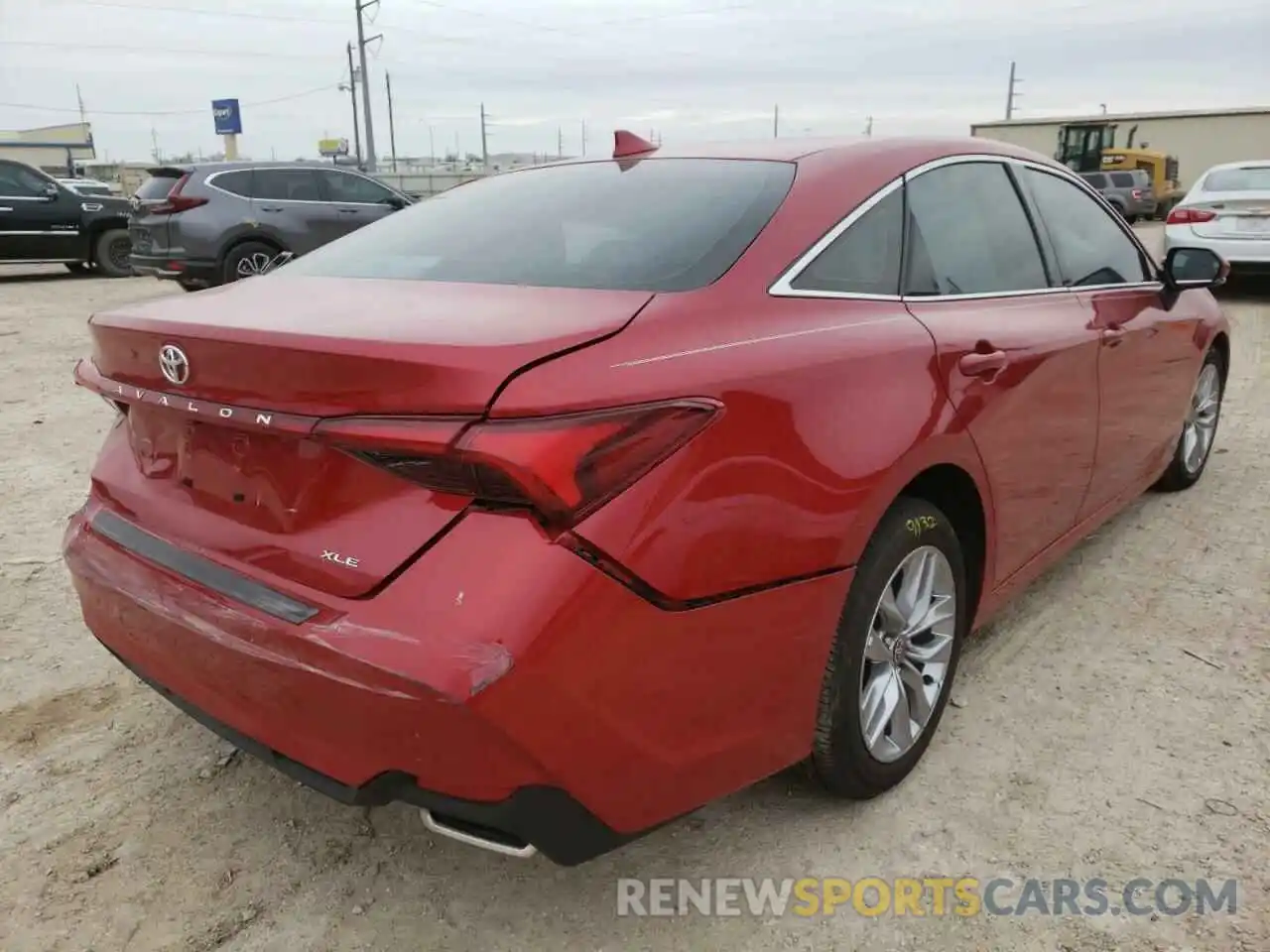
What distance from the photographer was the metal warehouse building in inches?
1321

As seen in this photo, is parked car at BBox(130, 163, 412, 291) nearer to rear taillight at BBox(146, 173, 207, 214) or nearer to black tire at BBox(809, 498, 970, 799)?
rear taillight at BBox(146, 173, 207, 214)

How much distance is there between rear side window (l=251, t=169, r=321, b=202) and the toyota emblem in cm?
1034

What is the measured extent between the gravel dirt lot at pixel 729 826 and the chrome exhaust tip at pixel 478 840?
0.39 m

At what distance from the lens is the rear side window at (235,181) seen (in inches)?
431

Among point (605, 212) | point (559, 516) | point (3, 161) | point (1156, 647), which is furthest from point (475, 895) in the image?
point (3, 161)

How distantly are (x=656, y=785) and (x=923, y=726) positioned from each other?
1001 millimetres

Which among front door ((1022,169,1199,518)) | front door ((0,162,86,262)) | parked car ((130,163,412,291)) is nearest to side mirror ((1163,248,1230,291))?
front door ((1022,169,1199,518))

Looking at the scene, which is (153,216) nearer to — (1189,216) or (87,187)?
(1189,216)

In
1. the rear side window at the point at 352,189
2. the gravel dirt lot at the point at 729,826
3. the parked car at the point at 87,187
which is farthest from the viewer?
the parked car at the point at 87,187

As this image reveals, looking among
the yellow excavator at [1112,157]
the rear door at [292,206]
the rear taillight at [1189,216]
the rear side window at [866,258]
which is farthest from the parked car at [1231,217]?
the yellow excavator at [1112,157]

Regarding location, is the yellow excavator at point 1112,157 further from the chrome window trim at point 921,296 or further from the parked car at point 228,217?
the chrome window trim at point 921,296

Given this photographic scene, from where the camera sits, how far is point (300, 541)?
5.68 feet

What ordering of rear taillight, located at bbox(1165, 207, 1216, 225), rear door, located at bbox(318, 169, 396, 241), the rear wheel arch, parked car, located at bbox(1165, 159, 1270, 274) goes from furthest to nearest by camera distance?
rear door, located at bbox(318, 169, 396, 241) → rear taillight, located at bbox(1165, 207, 1216, 225) → parked car, located at bbox(1165, 159, 1270, 274) → the rear wheel arch

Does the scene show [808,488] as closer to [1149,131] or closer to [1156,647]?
[1156,647]
